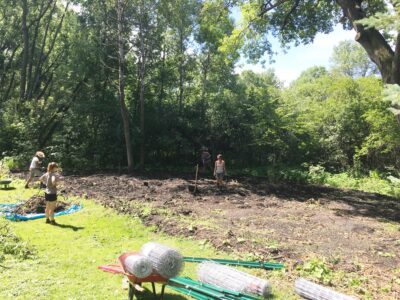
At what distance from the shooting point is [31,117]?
2159 cm

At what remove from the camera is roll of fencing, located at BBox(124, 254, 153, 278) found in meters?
4.47

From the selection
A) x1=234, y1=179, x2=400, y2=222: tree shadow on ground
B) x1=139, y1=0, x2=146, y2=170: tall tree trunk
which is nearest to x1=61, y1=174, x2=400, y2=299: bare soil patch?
x1=234, y1=179, x2=400, y2=222: tree shadow on ground

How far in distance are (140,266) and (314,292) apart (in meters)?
2.37

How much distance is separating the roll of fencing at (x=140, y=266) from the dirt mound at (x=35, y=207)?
20.9 ft

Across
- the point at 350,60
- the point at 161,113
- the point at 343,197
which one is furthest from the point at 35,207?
the point at 350,60

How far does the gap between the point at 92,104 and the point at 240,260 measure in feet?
58.3

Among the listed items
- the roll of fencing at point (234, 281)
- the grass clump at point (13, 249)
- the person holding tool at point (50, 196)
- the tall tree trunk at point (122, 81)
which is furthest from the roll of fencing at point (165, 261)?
the tall tree trunk at point (122, 81)

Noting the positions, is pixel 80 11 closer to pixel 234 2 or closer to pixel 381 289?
pixel 234 2

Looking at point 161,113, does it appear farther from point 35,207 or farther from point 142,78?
point 35,207

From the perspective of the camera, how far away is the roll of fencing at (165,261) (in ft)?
14.9

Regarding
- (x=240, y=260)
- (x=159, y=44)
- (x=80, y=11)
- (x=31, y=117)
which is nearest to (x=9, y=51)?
(x=80, y=11)

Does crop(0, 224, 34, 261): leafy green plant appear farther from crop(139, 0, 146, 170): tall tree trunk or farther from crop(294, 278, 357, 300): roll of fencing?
crop(139, 0, 146, 170): tall tree trunk

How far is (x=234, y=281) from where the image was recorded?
500 centimetres

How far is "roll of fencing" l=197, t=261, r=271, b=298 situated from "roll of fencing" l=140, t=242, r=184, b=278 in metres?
0.72
